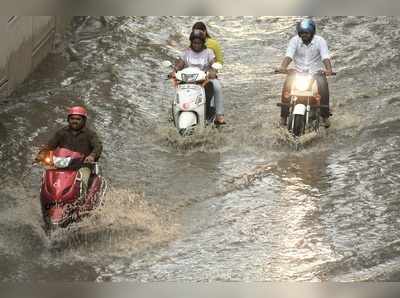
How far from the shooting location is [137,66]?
10.8 metres

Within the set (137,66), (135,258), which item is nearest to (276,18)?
(137,66)

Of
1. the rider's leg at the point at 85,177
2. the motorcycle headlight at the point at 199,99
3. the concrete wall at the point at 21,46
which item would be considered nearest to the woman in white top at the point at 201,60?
the motorcycle headlight at the point at 199,99

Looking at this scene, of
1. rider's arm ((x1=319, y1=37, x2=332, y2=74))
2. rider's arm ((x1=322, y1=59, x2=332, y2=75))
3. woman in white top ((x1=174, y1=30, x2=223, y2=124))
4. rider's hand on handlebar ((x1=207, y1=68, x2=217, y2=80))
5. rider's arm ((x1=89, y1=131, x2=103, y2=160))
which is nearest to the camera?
rider's arm ((x1=89, y1=131, x2=103, y2=160))

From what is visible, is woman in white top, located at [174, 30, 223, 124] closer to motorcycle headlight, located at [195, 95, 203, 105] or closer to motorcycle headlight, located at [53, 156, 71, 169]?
motorcycle headlight, located at [195, 95, 203, 105]

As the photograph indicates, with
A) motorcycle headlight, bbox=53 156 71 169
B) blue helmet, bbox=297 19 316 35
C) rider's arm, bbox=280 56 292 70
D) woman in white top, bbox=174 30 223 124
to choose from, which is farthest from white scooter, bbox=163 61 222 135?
motorcycle headlight, bbox=53 156 71 169

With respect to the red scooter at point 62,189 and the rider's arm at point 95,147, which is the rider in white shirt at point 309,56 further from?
the red scooter at point 62,189

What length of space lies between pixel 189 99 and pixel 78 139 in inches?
69.2

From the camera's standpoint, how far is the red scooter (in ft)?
21.6

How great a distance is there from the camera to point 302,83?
27.7ft

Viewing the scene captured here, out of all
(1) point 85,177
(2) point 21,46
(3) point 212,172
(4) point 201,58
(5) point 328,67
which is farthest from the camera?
(2) point 21,46

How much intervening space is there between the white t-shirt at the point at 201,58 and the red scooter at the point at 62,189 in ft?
7.47

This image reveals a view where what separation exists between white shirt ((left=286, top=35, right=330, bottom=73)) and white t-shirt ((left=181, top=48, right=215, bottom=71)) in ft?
2.25

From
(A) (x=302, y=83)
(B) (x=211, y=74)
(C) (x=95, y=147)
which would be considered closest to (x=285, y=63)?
(A) (x=302, y=83)

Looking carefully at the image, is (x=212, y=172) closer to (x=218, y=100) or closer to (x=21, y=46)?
(x=218, y=100)
